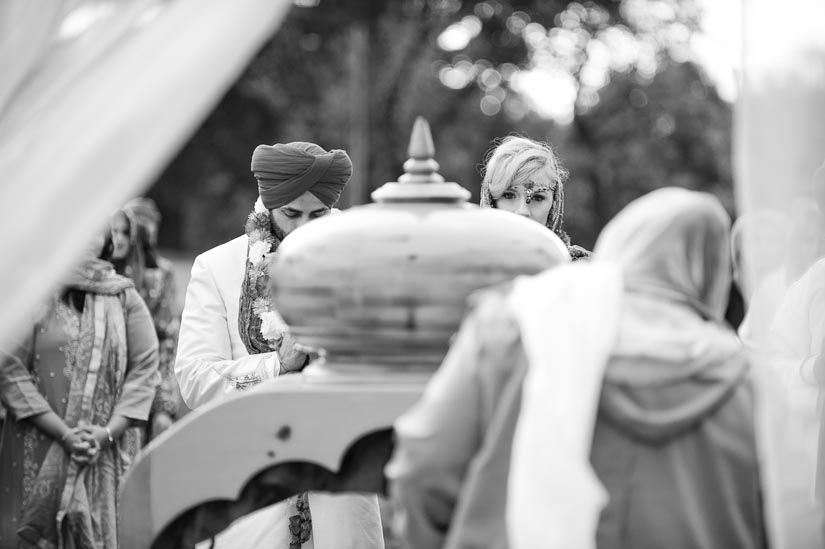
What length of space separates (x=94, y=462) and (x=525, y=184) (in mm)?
2079

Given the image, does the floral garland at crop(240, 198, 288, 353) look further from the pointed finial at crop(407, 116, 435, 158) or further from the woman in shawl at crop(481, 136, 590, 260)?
the pointed finial at crop(407, 116, 435, 158)

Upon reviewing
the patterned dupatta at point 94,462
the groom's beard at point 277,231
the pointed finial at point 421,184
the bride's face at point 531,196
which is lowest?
the patterned dupatta at point 94,462

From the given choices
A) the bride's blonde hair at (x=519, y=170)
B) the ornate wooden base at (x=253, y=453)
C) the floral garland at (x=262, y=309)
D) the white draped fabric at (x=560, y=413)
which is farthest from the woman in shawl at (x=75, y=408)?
the white draped fabric at (x=560, y=413)

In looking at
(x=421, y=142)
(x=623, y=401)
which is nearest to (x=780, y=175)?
(x=623, y=401)

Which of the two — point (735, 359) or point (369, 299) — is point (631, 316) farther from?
point (369, 299)

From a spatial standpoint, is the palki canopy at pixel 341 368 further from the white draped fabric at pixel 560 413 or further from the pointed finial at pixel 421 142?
the white draped fabric at pixel 560 413

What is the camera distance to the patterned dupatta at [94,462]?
474 centimetres

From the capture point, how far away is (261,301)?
3699 mm

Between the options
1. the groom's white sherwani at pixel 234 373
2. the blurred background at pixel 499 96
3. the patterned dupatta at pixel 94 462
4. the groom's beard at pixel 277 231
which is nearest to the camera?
the groom's white sherwani at pixel 234 373

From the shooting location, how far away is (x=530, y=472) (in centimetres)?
200

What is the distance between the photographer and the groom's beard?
384 cm

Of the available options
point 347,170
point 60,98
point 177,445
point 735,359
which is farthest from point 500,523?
point 347,170

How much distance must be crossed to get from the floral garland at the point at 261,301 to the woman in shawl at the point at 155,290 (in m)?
2.53

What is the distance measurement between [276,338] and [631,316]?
166 centimetres
